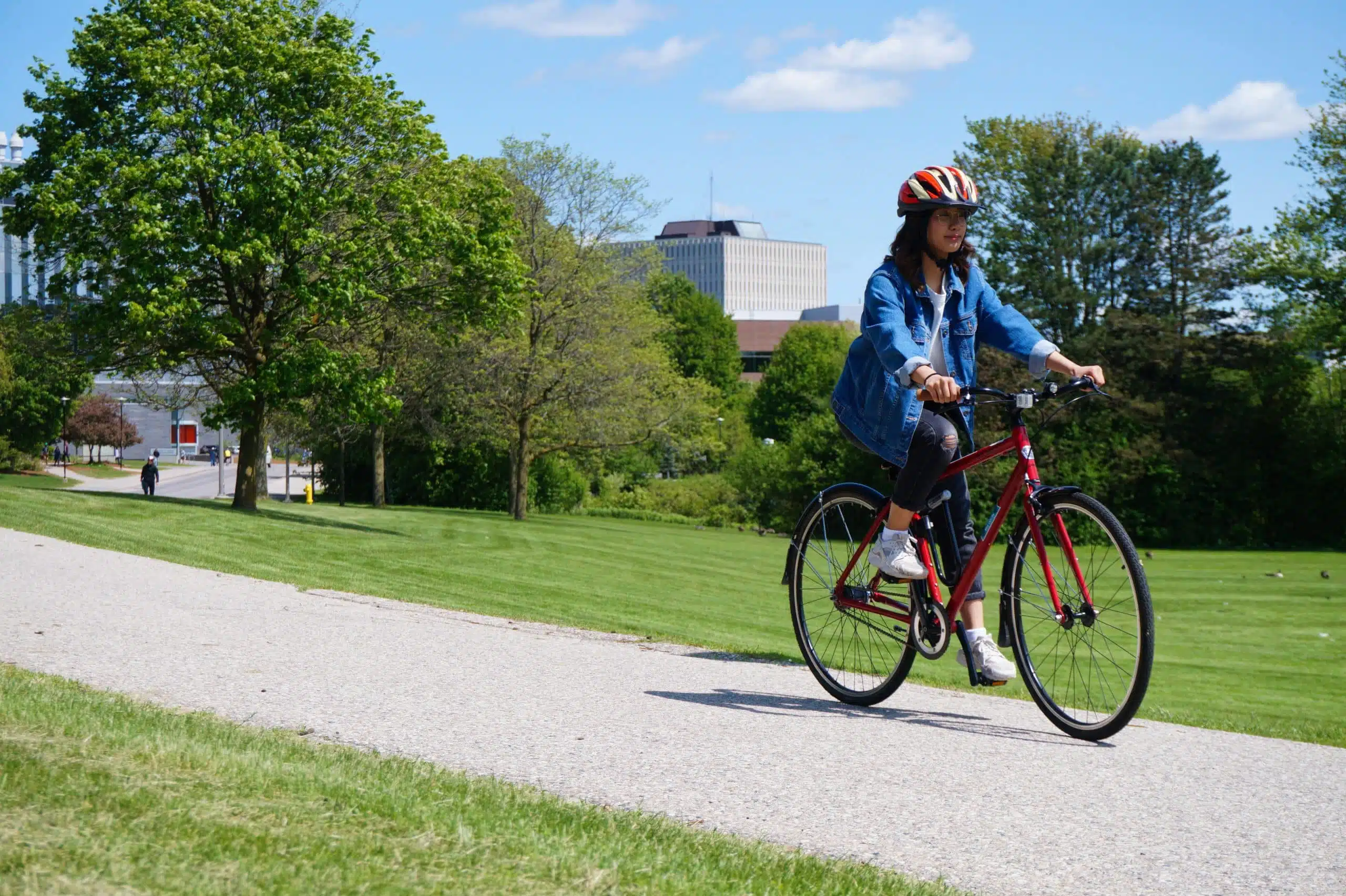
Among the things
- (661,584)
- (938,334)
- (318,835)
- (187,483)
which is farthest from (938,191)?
(187,483)

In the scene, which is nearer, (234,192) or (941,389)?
(941,389)

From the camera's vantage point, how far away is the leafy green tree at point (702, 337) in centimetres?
10075

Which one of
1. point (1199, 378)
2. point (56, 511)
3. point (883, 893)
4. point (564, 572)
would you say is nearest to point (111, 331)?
point (56, 511)

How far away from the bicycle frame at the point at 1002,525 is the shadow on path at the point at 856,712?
0.46 m

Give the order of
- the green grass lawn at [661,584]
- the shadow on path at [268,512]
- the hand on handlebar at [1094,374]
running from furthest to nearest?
1. the shadow on path at [268,512]
2. the green grass lawn at [661,584]
3. the hand on handlebar at [1094,374]

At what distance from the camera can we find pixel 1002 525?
610cm

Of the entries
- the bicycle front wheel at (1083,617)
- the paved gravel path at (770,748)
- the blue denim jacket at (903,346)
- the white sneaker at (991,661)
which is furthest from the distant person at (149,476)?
the bicycle front wheel at (1083,617)

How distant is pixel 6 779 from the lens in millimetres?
3820

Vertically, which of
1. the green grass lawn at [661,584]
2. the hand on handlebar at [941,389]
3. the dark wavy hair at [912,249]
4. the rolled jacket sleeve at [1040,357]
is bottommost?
the green grass lawn at [661,584]

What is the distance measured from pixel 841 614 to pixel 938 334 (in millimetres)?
1585

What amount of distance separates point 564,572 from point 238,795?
67.5ft

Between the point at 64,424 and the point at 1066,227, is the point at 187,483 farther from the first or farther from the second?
the point at 1066,227

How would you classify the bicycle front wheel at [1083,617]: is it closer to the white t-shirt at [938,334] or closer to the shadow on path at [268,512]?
the white t-shirt at [938,334]

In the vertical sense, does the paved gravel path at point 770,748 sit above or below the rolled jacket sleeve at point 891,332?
below
